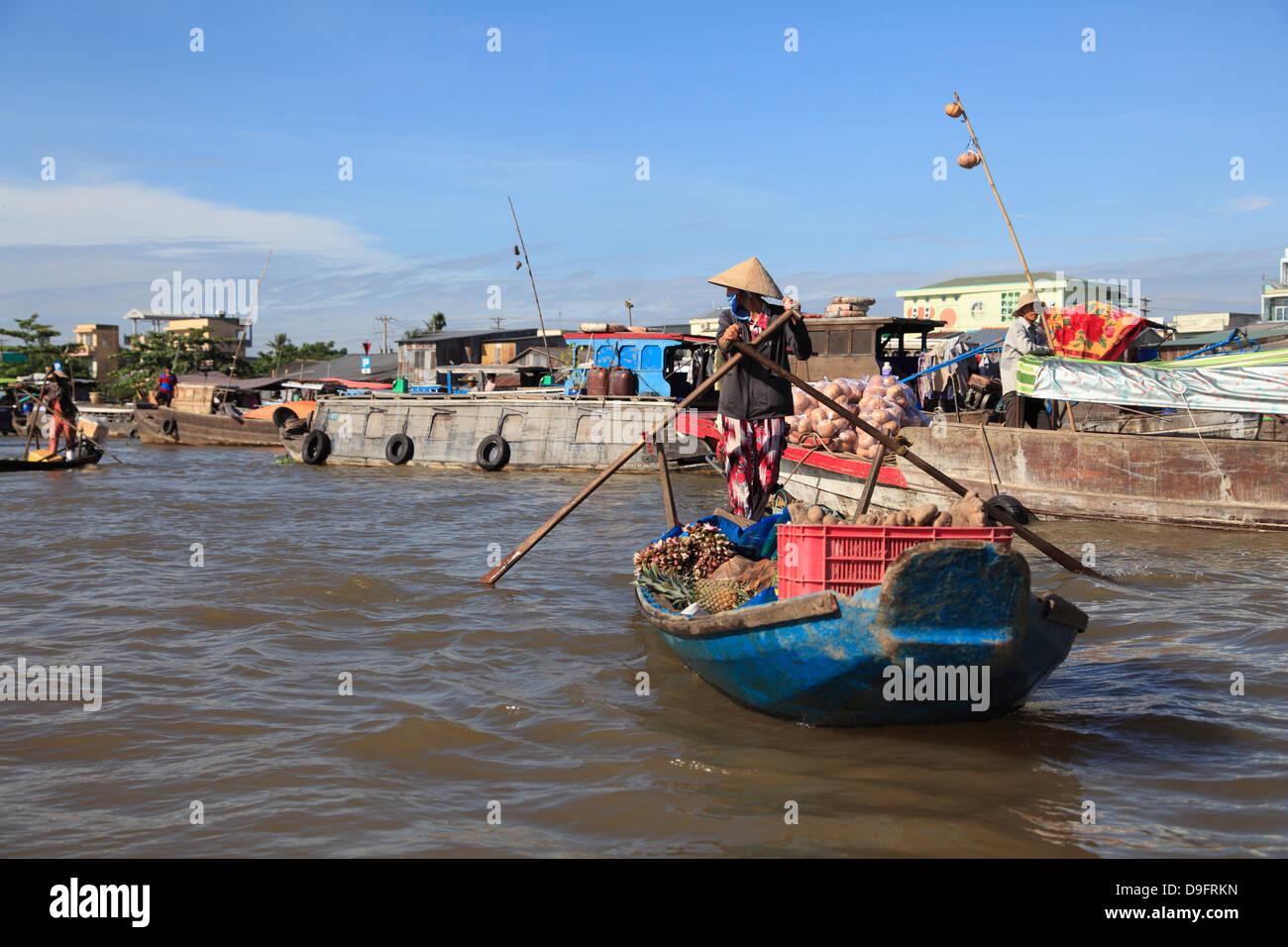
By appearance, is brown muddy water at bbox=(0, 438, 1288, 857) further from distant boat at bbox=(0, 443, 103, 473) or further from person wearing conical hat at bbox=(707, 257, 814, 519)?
distant boat at bbox=(0, 443, 103, 473)

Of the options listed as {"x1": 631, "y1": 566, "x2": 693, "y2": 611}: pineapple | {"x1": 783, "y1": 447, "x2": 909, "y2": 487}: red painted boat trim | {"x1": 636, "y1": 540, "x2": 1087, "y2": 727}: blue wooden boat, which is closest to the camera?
{"x1": 636, "y1": 540, "x2": 1087, "y2": 727}: blue wooden boat

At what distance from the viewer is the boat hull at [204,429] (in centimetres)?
2728

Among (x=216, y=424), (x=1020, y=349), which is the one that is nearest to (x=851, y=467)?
(x=1020, y=349)

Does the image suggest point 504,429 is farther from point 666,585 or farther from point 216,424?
point 666,585

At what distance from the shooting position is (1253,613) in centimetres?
618

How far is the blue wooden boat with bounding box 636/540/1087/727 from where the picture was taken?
3439 mm

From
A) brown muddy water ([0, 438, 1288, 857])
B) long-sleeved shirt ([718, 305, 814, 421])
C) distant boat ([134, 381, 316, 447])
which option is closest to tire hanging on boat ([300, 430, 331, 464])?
distant boat ([134, 381, 316, 447])

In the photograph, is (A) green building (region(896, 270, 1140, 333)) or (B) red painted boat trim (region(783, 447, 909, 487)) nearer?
(B) red painted boat trim (region(783, 447, 909, 487))

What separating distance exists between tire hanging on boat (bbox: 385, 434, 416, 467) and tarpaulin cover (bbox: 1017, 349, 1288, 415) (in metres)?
12.9

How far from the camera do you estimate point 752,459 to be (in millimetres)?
6219

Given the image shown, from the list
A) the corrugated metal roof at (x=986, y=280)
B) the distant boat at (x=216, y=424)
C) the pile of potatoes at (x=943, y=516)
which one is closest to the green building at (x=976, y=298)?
the corrugated metal roof at (x=986, y=280)
